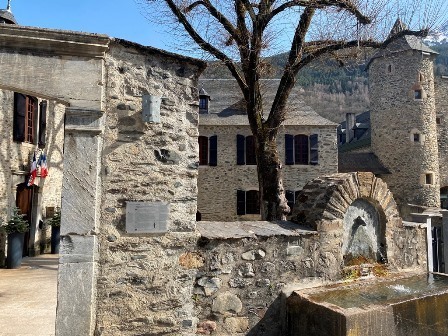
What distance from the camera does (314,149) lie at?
53.6ft

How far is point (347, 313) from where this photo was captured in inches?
124

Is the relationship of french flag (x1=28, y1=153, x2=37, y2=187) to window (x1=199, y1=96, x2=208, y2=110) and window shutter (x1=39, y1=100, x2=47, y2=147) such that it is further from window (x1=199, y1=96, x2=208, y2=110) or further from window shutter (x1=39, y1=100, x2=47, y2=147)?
window (x1=199, y1=96, x2=208, y2=110)

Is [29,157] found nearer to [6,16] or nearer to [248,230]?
[6,16]

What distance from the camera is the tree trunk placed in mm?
6680

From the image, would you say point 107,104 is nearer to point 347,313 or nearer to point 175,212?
point 175,212

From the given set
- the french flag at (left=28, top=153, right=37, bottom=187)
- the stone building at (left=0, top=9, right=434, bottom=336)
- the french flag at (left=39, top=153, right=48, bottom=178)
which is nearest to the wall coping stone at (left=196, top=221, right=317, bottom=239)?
the stone building at (left=0, top=9, right=434, bottom=336)

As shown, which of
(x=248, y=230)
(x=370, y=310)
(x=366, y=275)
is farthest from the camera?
(x=366, y=275)

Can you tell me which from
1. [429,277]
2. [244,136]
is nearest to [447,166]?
[244,136]

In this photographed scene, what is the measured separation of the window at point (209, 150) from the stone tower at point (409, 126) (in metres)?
11.1

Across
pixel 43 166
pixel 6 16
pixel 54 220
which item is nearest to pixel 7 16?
pixel 6 16

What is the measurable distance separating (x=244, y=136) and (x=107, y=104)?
13.2 metres

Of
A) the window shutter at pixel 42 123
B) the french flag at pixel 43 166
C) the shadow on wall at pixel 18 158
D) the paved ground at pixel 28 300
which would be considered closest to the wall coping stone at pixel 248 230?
the paved ground at pixel 28 300

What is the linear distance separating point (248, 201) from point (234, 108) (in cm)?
483

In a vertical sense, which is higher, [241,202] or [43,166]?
[43,166]
